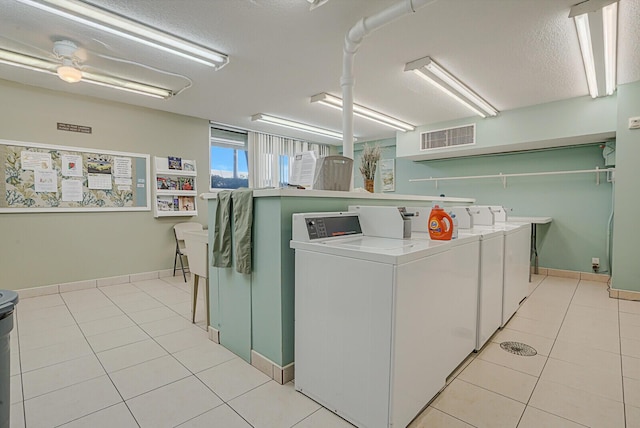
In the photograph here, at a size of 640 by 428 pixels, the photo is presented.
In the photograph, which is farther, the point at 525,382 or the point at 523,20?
the point at 523,20

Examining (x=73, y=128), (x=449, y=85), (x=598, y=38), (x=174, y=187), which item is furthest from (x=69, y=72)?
(x=598, y=38)

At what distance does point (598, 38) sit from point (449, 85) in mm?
1339

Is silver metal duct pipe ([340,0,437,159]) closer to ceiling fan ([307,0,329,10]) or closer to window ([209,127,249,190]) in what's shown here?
ceiling fan ([307,0,329,10])

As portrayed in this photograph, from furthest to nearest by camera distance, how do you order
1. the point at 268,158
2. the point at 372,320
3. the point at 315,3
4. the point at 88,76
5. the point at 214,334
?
the point at 268,158 → the point at 88,76 → the point at 214,334 → the point at 315,3 → the point at 372,320

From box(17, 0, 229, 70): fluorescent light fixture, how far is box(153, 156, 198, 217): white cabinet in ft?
7.41

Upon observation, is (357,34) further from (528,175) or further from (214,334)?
(528,175)

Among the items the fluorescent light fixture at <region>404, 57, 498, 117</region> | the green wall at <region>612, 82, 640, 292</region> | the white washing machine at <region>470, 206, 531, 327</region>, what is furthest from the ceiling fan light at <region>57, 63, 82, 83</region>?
the green wall at <region>612, 82, 640, 292</region>

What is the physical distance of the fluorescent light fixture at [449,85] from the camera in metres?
3.21

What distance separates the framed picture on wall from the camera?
274 inches

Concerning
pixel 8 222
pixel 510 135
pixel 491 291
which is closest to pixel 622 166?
pixel 510 135

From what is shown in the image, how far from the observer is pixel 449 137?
207 inches

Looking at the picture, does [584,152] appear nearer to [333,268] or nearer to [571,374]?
[571,374]

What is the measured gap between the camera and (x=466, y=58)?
3.13 metres

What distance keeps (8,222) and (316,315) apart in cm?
418
